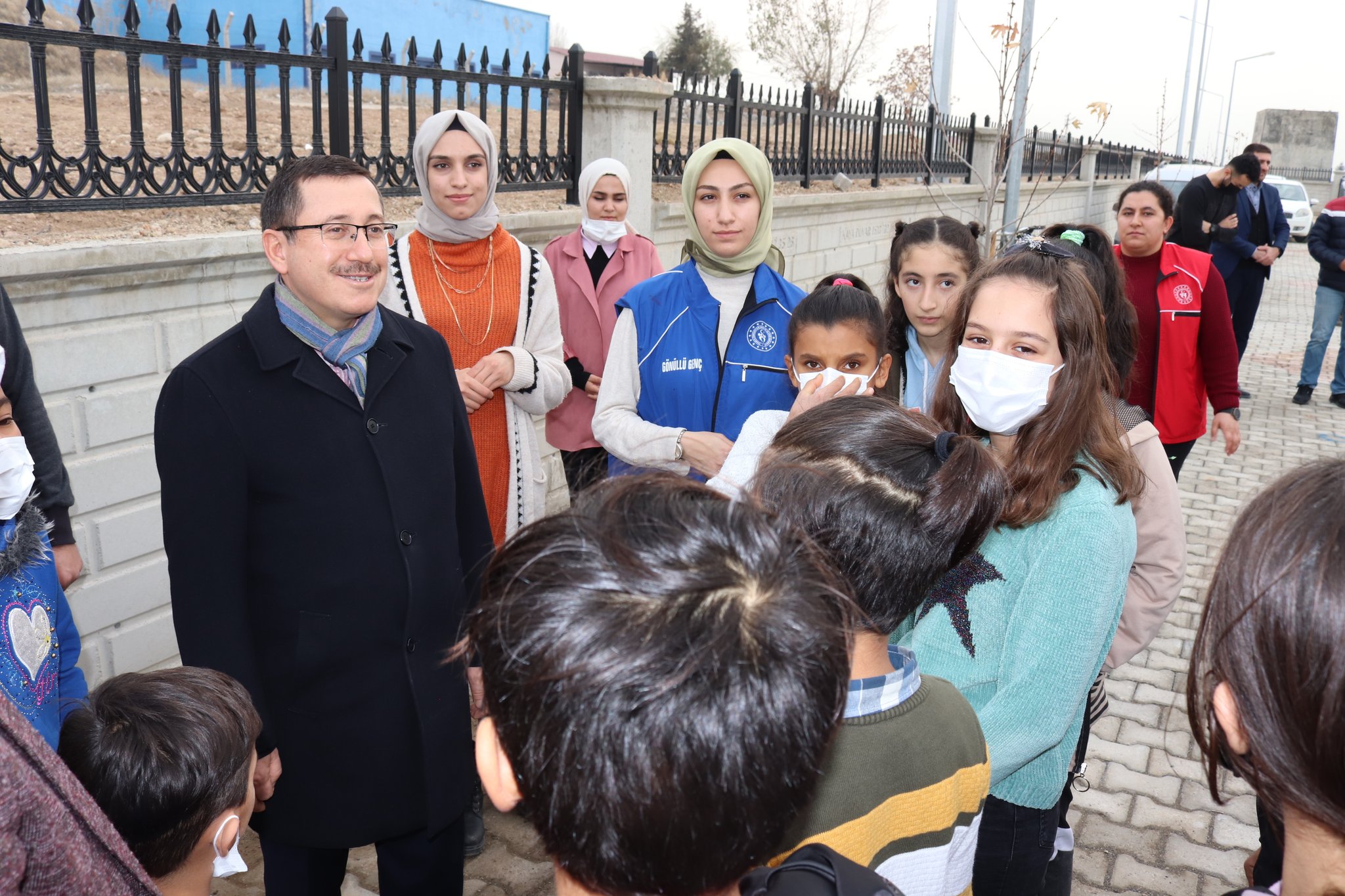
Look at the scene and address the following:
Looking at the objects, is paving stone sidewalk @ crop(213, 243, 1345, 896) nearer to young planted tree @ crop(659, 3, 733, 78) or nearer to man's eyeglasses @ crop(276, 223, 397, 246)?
man's eyeglasses @ crop(276, 223, 397, 246)

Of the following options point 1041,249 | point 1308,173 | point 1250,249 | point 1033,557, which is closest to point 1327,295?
point 1250,249

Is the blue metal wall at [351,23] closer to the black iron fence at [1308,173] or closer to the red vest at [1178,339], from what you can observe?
the red vest at [1178,339]

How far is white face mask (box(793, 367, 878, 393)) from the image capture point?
2846 millimetres

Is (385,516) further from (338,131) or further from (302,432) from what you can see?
(338,131)

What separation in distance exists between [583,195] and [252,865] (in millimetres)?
3469

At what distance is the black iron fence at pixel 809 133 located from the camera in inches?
299

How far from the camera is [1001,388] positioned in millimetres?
2193

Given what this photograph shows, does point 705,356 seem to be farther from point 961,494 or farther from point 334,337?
point 961,494

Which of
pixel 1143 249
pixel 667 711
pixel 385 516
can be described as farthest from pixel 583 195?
pixel 667 711


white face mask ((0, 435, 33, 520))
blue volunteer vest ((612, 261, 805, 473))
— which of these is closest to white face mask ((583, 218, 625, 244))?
blue volunteer vest ((612, 261, 805, 473))

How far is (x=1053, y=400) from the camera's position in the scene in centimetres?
213

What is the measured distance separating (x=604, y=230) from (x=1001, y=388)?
10.5ft

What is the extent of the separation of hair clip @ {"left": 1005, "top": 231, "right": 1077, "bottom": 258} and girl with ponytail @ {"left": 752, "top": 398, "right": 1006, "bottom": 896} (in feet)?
2.90

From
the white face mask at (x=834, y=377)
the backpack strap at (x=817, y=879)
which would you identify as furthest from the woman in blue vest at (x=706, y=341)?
the backpack strap at (x=817, y=879)
